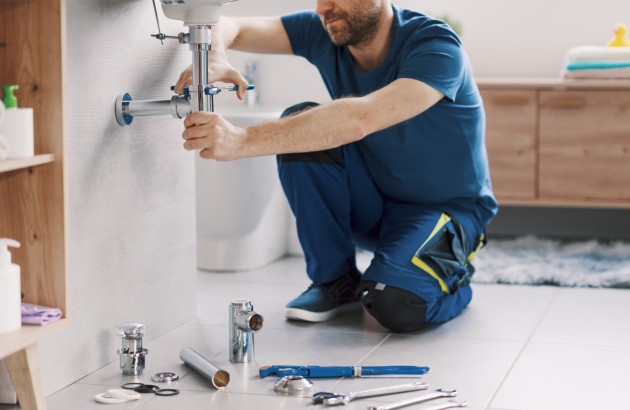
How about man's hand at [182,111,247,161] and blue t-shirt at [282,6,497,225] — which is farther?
A: blue t-shirt at [282,6,497,225]

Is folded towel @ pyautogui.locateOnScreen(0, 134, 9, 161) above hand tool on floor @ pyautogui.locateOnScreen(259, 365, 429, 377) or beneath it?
above

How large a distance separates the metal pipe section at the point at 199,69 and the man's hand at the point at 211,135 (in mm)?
92

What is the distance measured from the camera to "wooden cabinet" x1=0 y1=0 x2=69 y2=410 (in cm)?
140

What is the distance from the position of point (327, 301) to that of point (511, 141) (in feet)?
4.41

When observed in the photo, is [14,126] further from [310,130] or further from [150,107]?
[310,130]

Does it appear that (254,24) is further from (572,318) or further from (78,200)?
(572,318)

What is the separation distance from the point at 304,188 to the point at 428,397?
0.79m

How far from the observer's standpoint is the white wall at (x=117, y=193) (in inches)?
69.3

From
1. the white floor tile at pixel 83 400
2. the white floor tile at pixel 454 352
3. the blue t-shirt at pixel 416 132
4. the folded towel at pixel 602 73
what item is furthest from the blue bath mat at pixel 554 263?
the white floor tile at pixel 83 400

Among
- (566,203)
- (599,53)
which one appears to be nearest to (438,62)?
(599,53)

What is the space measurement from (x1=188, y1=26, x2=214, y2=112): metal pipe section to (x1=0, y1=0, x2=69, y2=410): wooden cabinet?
0.44m

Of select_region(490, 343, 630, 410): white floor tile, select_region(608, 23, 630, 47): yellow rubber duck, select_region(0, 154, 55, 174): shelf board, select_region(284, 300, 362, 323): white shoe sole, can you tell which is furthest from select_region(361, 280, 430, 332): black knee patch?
select_region(608, 23, 630, 47): yellow rubber duck

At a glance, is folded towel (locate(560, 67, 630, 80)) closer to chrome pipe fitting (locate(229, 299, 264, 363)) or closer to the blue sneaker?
the blue sneaker

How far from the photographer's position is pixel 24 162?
1348 mm
